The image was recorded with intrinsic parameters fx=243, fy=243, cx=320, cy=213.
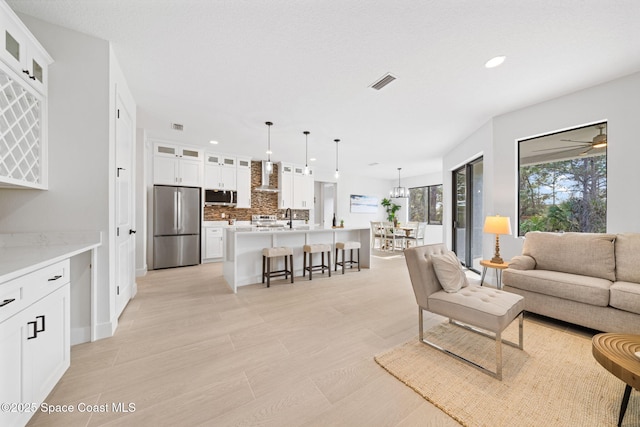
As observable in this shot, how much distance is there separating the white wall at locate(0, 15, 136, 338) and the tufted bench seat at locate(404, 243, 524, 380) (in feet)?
9.41

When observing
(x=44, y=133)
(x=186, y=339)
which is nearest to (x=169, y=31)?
(x=44, y=133)

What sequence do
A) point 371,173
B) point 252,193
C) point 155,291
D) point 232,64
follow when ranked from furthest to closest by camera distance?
point 371,173, point 252,193, point 155,291, point 232,64

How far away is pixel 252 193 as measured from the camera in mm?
6688

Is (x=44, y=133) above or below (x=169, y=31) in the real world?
below

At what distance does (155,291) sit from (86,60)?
2914 millimetres

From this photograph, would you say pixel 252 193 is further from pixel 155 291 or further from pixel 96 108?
pixel 96 108

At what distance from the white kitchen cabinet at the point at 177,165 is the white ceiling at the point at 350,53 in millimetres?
1270

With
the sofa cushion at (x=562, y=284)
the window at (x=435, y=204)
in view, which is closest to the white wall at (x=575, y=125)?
the sofa cushion at (x=562, y=284)

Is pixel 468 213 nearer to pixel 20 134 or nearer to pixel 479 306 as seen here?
pixel 479 306

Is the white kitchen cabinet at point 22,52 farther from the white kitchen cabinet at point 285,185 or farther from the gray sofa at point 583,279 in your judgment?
the white kitchen cabinet at point 285,185

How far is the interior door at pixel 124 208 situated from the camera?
254 cm

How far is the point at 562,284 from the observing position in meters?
2.43

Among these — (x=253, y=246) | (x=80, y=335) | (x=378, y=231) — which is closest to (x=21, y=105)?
(x=80, y=335)

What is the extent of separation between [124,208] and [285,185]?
4.36m
